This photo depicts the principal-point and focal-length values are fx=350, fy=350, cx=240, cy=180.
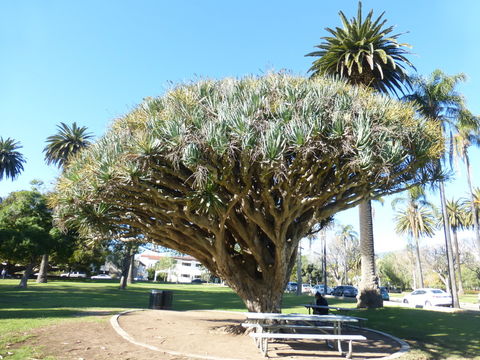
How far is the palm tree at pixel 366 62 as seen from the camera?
16453 mm

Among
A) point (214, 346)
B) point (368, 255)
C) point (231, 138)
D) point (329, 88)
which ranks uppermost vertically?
point (329, 88)

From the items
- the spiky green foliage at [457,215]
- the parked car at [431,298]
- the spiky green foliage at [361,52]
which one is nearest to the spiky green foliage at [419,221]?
the spiky green foliage at [457,215]

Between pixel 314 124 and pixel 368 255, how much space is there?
13.1 m

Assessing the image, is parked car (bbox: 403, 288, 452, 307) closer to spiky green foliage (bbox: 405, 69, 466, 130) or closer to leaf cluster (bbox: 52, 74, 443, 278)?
spiky green foliage (bbox: 405, 69, 466, 130)

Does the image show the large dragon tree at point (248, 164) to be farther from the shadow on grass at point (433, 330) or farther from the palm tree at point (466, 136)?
the palm tree at point (466, 136)

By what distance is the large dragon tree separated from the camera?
26.5 ft

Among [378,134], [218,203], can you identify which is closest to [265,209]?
[218,203]

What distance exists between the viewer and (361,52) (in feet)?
54.5

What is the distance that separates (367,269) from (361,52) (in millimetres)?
11066

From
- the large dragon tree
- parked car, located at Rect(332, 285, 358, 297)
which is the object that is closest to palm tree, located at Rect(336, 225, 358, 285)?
parked car, located at Rect(332, 285, 358, 297)

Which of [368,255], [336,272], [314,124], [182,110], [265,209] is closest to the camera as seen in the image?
[314,124]

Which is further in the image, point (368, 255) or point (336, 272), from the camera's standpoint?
point (336, 272)

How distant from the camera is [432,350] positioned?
927cm

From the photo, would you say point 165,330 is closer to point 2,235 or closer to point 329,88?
point 329,88
